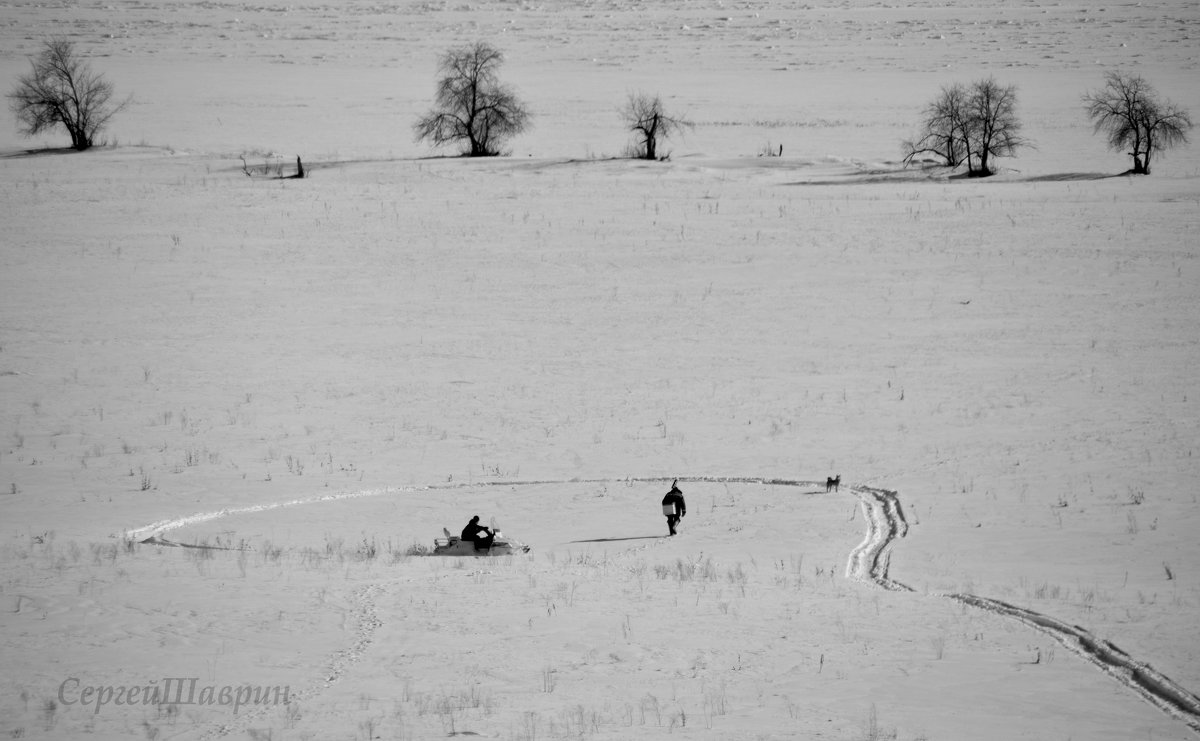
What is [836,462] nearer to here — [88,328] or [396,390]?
[396,390]

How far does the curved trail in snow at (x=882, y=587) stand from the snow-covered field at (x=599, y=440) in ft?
0.26

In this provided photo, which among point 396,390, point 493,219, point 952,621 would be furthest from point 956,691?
point 493,219

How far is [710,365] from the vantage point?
31016mm

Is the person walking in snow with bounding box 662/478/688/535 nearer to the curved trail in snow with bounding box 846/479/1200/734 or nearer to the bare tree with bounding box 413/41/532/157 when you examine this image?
the curved trail in snow with bounding box 846/479/1200/734

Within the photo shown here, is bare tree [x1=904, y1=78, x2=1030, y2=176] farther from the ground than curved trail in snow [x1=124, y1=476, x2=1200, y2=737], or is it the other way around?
bare tree [x1=904, y1=78, x2=1030, y2=176]

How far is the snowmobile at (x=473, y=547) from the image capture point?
17406mm

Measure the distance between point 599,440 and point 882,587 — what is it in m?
10.4

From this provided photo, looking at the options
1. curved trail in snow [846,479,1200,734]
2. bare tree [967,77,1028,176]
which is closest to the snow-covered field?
curved trail in snow [846,479,1200,734]

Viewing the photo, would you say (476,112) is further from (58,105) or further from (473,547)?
(473,547)

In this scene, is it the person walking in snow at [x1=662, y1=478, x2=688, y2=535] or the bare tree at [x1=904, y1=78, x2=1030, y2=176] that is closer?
the person walking in snow at [x1=662, y1=478, x2=688, y2=535]

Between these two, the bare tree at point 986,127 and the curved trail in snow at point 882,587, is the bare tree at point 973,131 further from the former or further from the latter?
the curved trail in snow at point 882,587

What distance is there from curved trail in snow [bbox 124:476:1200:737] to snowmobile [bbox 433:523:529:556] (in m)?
2.69

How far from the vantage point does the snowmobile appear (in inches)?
685

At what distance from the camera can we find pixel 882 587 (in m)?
15.4
